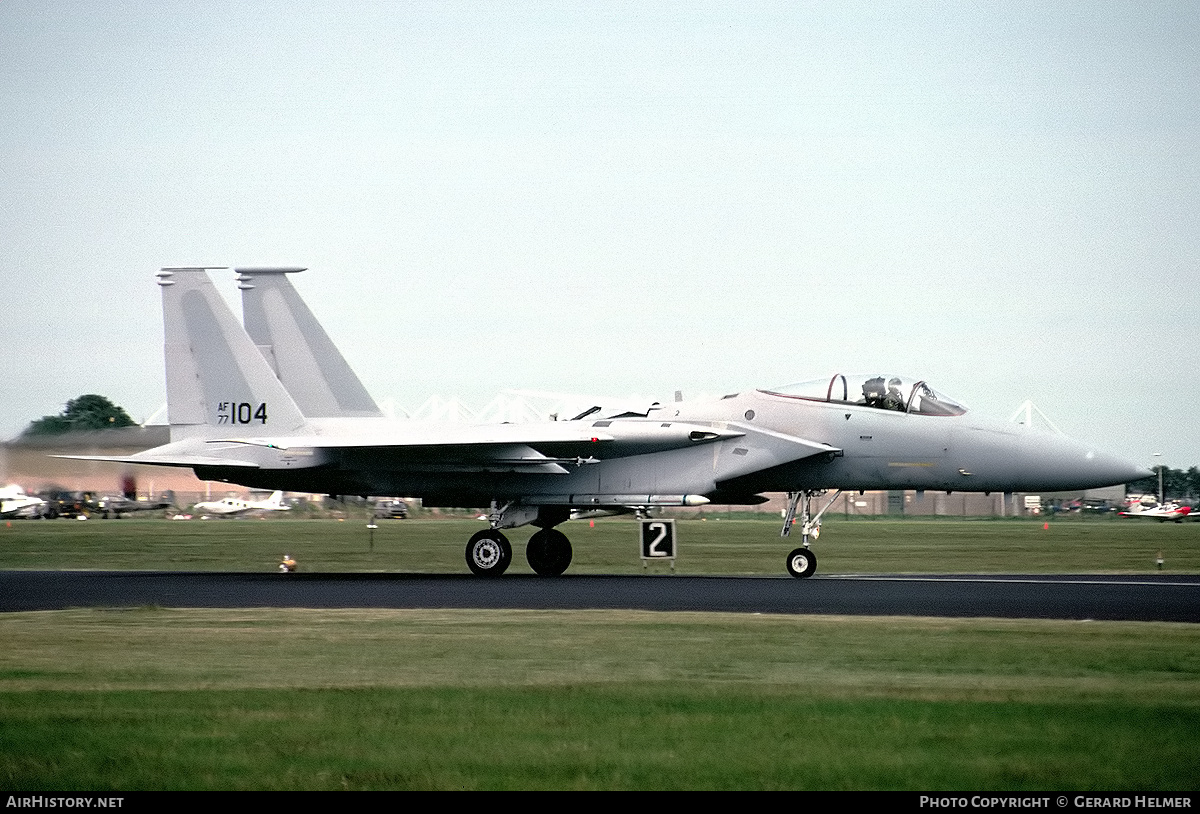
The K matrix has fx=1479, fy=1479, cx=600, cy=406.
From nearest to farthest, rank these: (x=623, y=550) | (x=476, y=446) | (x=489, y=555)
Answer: (x=476, y=446)
(x=489, y=555)
(x=623, y=550)

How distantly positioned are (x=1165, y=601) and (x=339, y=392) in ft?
48.7

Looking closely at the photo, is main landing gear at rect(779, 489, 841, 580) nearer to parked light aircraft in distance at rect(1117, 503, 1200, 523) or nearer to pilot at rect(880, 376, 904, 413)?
pilot at rect(880, 376, 904, 413)

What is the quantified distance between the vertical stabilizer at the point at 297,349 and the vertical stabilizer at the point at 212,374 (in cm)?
130

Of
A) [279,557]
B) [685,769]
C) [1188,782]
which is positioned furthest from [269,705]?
[279,557]

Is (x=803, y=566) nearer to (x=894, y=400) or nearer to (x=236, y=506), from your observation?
(x=894, y=400)

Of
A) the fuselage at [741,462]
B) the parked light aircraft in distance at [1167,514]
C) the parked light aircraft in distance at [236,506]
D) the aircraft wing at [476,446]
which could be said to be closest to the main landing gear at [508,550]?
the fuselage at [741,462]

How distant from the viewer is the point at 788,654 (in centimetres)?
1209

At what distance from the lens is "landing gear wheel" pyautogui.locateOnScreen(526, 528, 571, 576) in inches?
972

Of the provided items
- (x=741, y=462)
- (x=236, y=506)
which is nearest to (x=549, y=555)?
(x=741, y=462)

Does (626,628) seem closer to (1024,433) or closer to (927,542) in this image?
(1024,433)

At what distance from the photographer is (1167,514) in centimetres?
6794

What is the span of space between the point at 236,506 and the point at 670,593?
61946 mm

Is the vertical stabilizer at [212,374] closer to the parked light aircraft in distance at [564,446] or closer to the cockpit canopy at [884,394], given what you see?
the parked light aircraft in distance at [564,446]

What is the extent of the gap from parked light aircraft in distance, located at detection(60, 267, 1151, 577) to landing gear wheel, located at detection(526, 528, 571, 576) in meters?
0.02
